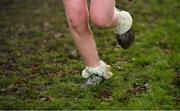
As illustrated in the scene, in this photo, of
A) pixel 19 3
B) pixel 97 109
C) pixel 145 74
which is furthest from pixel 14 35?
pixel 97 109

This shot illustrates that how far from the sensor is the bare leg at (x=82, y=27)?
5.06 meters

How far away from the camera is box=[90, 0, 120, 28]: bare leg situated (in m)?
4.96

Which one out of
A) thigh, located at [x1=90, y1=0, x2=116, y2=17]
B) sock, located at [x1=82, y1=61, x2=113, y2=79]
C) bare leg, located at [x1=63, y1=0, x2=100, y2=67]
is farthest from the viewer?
sock, located at [x1=82, y1=61, x2=113, y2=79]

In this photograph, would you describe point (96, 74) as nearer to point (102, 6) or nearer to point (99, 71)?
point (99, 71)

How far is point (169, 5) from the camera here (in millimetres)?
9336

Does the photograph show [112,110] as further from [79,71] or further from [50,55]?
[50,55]

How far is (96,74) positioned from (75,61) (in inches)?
48.4

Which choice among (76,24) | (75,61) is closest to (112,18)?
(76,24)

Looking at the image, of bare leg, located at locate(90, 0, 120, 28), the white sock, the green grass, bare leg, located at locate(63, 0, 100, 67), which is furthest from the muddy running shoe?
the green grass

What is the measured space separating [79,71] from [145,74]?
0.80 m

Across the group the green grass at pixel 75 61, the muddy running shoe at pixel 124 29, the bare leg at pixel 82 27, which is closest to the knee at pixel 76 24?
the bare leg at pixel 82 27

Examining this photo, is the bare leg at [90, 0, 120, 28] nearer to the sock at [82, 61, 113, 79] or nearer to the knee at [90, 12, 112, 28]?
the knee at [90, 12, 112, 28]

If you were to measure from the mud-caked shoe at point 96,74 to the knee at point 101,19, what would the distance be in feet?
1.49

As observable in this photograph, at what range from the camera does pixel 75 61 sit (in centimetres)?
647
